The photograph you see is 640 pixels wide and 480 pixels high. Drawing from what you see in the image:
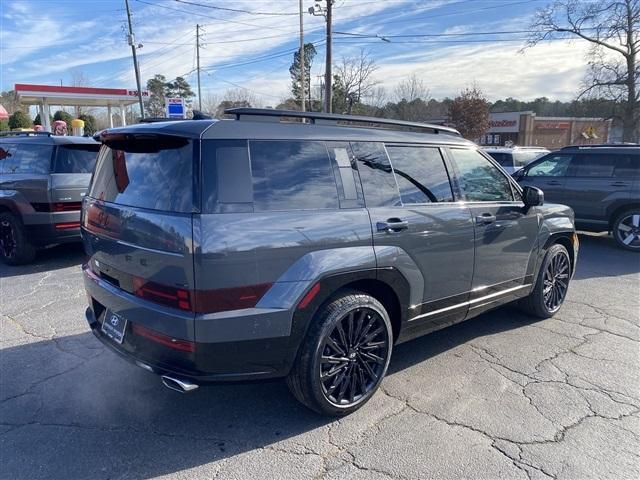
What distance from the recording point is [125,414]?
3123 millimetres

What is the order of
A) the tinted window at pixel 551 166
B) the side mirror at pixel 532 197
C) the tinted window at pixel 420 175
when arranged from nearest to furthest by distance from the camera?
the tinted window at pixel 420 175 → the side mirror at pixel 532 197 → the tinted window at pixel 551 166

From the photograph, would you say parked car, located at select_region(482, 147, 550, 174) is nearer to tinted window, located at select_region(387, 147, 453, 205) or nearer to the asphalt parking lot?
the asphalt parking lot

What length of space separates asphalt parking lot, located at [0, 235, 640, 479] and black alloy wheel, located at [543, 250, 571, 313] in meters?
0.41

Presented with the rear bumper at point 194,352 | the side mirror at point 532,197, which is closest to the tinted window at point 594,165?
the side mirror at point 532,197

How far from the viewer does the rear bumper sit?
2551mm

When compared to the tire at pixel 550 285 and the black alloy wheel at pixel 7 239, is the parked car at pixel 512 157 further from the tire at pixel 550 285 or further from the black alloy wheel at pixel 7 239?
the black alloy wheel at pixel 7 239

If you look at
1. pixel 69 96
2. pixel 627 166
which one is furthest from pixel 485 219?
pixel 69 96

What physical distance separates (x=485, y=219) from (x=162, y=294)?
2.67m

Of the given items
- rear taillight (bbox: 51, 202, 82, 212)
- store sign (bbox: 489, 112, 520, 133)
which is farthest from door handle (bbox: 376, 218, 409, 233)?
store sign (bbox: 489, 112, 520, 133)

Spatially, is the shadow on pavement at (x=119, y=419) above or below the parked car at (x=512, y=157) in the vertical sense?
below

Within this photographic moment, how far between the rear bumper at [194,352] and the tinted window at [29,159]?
4.88 meters

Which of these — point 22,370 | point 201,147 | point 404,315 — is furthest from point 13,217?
point 404,315

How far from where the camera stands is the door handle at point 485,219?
387cm

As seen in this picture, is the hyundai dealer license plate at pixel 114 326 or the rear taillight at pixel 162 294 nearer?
the rear taillight at pixel 162 294
